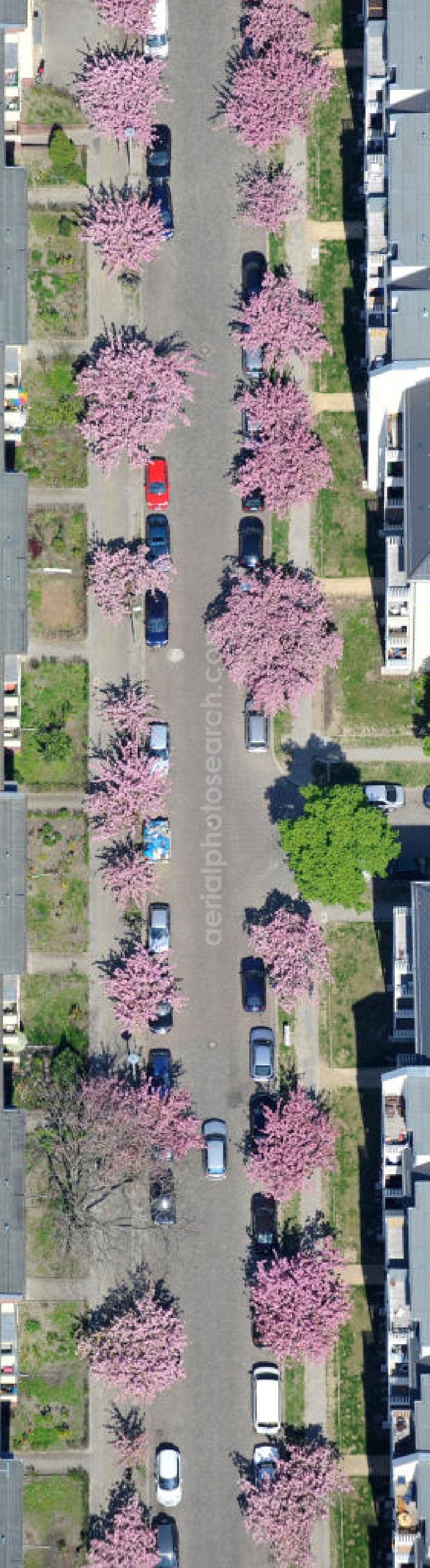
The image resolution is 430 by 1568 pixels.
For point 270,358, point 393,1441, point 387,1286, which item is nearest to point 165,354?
point 270,358

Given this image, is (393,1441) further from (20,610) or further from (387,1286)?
(20,610)

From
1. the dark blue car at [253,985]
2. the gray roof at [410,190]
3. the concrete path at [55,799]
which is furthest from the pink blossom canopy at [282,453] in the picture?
→ the dark blue car at [253,985]

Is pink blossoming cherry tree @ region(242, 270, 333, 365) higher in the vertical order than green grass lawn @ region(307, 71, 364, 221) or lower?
lower

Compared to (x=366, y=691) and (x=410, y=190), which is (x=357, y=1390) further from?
(x=410, y=190)

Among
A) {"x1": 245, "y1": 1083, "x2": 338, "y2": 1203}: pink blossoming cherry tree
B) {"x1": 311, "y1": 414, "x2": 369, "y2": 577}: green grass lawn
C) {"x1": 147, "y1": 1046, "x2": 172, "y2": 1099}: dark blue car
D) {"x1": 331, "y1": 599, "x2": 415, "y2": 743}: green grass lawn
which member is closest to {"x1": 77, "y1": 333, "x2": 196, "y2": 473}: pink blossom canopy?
{"x1": 311, "y1": 414, "x2": 369, "y2": 577}: green grass lawn

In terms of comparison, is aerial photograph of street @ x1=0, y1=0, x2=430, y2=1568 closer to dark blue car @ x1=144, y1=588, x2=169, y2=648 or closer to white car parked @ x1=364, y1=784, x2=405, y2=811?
dark blue car @ x1=144, y1=588, x2=169, y2=648

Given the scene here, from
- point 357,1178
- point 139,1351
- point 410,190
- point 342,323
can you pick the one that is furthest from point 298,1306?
point 410,190

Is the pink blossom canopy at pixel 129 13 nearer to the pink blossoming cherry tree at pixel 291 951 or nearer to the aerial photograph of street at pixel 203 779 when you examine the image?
the aerial photograph of street at pixel 203 779
